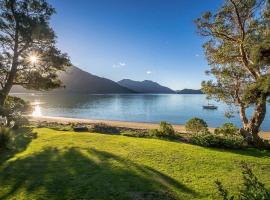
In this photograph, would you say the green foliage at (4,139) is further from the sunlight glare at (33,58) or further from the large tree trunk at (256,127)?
the large tree trunk at (256,127)

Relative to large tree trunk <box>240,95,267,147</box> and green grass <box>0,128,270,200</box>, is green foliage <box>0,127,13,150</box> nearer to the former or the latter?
green grass <box>0,128,270,200</box>

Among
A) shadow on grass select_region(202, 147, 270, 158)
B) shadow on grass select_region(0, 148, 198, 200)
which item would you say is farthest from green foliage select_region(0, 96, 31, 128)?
shadow on grass select_region(202, 147, 270, 158)

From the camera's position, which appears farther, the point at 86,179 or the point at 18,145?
the point at 18,145

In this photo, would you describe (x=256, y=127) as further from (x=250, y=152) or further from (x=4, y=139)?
(x=4, y=139)

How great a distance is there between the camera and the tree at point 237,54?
15209 millimetres

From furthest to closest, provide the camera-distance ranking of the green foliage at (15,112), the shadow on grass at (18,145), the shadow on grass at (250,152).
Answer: the green foliage at (15,112)
the shadow on grass at (250,152)
the shadow on grass at (18,145)

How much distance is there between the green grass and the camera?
26.8ft

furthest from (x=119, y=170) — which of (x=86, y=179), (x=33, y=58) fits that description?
(x=33, y=58)

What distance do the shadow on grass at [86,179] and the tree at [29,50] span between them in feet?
40.5

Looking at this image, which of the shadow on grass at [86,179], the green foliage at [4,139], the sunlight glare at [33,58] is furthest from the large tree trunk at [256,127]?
the sunlight glare at [33,58]

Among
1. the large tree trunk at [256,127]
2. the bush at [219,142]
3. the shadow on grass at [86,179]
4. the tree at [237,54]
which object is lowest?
the shadow on grass at [86,179]

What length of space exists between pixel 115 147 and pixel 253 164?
712 centimetres

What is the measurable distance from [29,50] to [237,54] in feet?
56.3

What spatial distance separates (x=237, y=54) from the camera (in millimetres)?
17469
